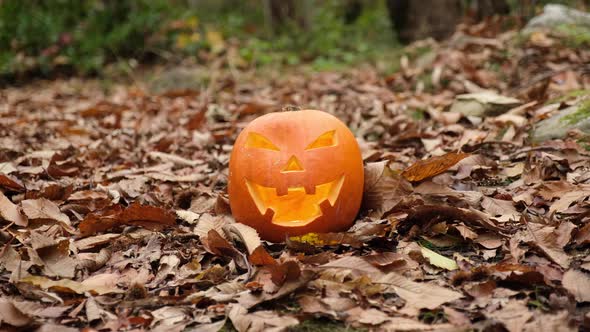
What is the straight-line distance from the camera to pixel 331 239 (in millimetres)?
2312

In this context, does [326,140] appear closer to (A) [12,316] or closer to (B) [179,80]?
(A) [12,316]

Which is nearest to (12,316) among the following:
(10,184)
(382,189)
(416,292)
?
(416,292)

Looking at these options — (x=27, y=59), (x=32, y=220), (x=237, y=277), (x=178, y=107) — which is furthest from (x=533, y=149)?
(x=27, y=59)

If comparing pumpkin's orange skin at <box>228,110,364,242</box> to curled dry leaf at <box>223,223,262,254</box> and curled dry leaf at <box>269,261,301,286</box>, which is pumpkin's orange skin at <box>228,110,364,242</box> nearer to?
curled dry leaf at <box>223,223,262,254</box>

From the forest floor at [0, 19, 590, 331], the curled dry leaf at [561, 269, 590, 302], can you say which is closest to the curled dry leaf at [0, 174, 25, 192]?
the forest floor at [0, 19, 590, 331]

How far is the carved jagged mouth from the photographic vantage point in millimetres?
2490

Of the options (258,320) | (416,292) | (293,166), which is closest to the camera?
(258,320)

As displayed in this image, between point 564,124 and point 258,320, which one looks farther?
point 564,124

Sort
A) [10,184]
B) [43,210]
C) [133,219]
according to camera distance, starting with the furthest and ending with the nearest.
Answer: [10,184] < [43,210] < [133,219]

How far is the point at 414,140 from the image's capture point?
4.00 meters

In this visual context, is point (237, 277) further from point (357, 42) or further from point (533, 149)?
point (357, 42)

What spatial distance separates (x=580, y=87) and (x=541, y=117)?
1.31 meters

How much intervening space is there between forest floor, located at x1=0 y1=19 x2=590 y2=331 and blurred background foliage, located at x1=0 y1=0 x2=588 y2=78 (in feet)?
16.4

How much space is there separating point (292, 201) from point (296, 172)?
0.15 metres
